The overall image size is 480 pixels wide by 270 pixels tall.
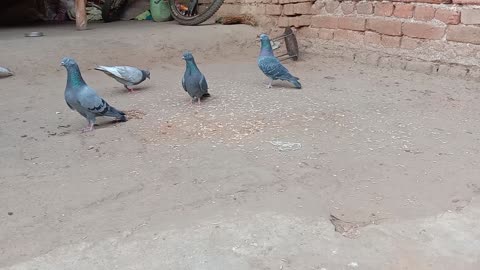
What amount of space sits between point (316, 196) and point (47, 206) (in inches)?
57.5

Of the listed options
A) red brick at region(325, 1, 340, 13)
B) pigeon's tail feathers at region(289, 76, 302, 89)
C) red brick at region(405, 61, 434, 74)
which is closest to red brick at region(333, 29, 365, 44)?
red brick at region(325, 1, 340, 13)

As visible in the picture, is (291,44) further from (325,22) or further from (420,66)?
(420,66)

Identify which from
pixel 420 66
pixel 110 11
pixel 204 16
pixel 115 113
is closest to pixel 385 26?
pixel 420 66

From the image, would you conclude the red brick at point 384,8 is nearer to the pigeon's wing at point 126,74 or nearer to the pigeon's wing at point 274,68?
the pigeon's wing at point 274,68

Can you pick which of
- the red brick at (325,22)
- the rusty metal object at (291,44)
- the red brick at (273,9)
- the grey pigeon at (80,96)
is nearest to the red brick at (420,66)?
the red brick at (325,22)

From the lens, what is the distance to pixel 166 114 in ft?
13.3

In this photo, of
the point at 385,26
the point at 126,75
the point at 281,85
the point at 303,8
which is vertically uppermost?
the point at 303,8

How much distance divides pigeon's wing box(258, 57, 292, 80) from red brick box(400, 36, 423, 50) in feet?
5.42

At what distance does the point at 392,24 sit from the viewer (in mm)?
5465

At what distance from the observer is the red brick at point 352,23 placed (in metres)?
5.81

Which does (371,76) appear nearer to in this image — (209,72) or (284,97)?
(284,97)

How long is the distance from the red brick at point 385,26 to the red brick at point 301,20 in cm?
101

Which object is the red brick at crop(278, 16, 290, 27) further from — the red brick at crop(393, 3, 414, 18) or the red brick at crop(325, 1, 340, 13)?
the red brick at crop(393, 3, 414, 18)

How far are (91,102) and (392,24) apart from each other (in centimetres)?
360
